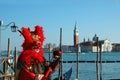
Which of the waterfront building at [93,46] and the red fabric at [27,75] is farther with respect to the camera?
the waterfront building at [93,46]

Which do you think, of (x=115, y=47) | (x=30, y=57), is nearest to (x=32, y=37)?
(x=30, y=57)

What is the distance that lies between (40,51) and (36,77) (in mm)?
490

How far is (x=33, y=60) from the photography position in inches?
254

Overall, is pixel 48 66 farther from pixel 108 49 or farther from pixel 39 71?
pixel 108 49

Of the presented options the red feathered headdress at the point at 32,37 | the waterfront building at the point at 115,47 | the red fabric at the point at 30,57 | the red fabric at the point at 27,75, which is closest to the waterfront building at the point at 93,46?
the waterfront building at the point at 115,47

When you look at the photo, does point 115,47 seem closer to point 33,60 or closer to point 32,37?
point 32,37

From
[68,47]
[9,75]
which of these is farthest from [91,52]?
[9,75]

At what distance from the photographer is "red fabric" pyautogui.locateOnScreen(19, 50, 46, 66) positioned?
6.37 metres

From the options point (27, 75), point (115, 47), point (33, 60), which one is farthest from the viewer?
point (115, 47)

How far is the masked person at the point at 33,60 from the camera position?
6.35 metres

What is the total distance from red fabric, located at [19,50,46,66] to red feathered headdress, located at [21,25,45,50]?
0.11 m

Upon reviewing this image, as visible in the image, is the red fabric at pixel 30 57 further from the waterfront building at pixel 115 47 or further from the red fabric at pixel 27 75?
the waterfront building at pixel 115 47

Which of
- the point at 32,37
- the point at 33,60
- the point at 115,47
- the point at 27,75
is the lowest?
the point at 27,75

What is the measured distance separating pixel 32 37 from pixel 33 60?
407 millimetres
